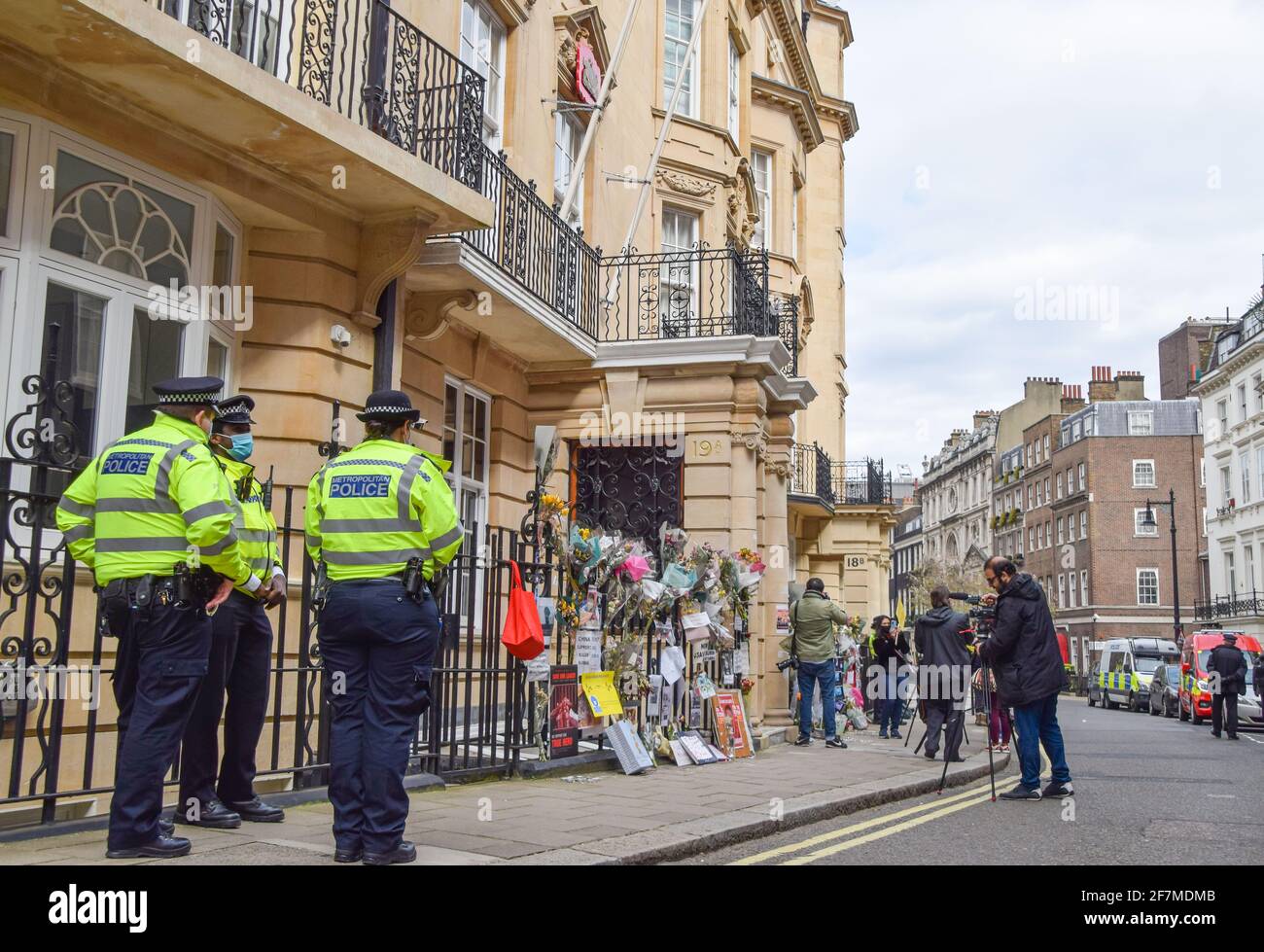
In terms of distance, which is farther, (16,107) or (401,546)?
(16,107)

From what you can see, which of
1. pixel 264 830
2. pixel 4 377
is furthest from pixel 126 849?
pixel 4 377

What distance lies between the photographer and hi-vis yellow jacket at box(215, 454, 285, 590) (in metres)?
5.77

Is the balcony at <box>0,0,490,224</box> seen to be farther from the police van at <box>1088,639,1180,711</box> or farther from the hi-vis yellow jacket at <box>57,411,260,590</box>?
the police van at <box>1088,639,1180,711</box>

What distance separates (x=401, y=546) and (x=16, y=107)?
13.1 ft

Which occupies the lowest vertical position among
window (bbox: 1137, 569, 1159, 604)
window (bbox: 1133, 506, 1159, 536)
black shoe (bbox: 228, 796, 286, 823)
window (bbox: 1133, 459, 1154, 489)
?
black shoe (bbox: 228, 796, 286, 823)

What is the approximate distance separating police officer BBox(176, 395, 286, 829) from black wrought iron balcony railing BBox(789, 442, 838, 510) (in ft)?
67.1

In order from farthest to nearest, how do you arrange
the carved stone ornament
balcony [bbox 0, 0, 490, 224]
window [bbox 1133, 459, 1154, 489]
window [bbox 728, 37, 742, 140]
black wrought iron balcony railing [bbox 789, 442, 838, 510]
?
window [bbox 1133, 459, 1154, 489], black wrought iron balcony railing [bbox 789, 442, 838, 510], window [bbox 728, 37, 742, 140], the carved stone ornament, balcony [bbox 0, 0, 490, 224]

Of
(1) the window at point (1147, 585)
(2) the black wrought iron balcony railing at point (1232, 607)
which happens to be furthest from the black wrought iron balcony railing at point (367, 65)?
(1) the window at point (1147, 585)

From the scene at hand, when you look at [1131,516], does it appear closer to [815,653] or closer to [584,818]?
[815,653]

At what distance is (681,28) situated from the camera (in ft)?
65.8

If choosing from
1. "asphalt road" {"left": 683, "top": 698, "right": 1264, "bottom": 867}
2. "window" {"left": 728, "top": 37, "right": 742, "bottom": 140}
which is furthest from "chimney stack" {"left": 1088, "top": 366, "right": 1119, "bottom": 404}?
"asphalt road" {"left": 683, "top": 698, "right": 1264, "bottom": 867}

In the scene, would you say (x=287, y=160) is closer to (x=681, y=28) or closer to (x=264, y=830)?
(x=264, y=830)

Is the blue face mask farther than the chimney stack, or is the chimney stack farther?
the chimney stack

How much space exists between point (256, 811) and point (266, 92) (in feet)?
14.7
